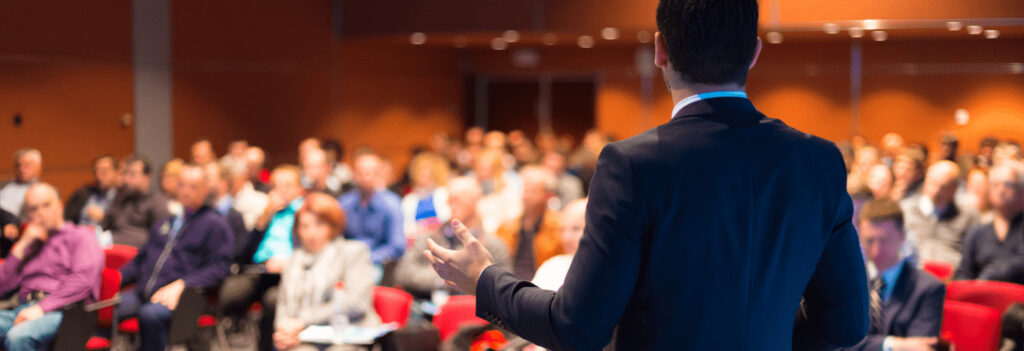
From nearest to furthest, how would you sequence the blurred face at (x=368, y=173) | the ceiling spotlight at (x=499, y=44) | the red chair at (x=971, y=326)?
the red chair at (x=971, y=326), the blurred face at (x=368, y=173), the ceiling spotlight at (x=499, y=44)

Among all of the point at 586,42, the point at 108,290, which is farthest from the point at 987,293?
the point at 586,42

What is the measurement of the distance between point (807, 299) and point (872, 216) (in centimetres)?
268

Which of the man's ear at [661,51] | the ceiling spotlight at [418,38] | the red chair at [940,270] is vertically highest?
the ceiling spotlight at [418,38]


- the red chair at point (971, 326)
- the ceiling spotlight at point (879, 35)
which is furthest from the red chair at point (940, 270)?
the ceiling spotlight at point (879, 35)

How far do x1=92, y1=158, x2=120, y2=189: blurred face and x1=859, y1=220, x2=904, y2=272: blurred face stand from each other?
6.39 meters

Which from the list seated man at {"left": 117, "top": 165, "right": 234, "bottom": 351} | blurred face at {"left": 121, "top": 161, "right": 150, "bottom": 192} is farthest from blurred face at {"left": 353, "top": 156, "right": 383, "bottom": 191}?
blurred face at {"left": 121, "top": 161, "right": 150, "bottom": 192}

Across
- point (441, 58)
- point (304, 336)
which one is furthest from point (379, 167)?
point (441, 58)

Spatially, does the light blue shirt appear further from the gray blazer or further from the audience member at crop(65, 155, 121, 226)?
the audience member at crop(65, 155, 121, 226)

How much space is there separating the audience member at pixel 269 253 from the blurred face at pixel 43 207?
0.99 m

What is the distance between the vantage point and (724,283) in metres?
1.26

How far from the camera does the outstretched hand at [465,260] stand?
1397 millimetres

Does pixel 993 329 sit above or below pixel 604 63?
below

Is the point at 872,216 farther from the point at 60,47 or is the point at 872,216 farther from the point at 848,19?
the point at 60,47

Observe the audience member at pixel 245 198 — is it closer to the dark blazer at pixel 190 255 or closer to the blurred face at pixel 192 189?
the blurred face at pixel 192 189
